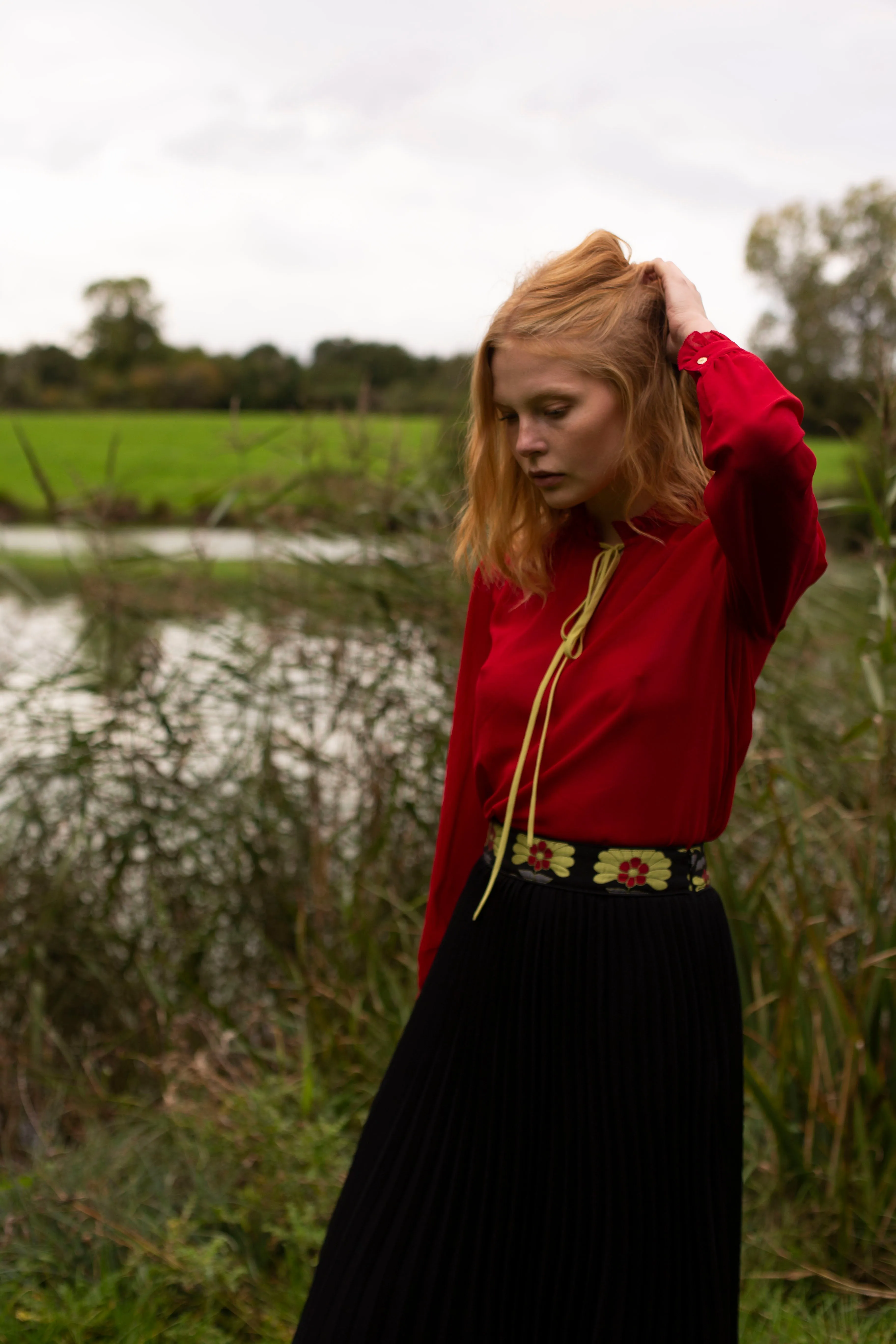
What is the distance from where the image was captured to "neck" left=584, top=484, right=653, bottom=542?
1337 mm

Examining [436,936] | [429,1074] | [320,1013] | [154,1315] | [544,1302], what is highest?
[436,936]

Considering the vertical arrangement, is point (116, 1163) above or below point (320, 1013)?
below

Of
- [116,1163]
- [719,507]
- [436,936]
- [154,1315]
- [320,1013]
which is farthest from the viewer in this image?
[320,1013]

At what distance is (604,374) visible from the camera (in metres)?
1.26

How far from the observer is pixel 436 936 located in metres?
1.59

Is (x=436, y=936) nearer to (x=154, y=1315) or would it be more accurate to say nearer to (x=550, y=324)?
(x=550, y=324)

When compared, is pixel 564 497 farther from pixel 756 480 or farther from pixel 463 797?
pixel 463 797

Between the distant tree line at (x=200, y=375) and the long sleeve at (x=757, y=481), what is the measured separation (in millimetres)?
921

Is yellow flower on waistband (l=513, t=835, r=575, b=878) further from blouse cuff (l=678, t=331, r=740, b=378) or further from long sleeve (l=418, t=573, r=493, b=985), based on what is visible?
blouse cuff (l=678, t=331, r=740, b=378)

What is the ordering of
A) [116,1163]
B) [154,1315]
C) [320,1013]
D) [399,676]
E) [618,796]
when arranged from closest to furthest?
[618,796], [154,1315], [116,1163], [320,1013], [399,676]

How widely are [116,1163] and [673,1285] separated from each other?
1.49 m

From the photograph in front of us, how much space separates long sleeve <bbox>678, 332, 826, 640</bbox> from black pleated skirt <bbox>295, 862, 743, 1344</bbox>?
37 centimetres

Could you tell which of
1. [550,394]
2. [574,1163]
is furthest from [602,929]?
[550,394]

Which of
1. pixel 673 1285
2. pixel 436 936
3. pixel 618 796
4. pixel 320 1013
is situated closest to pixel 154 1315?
pixel 320 1013
